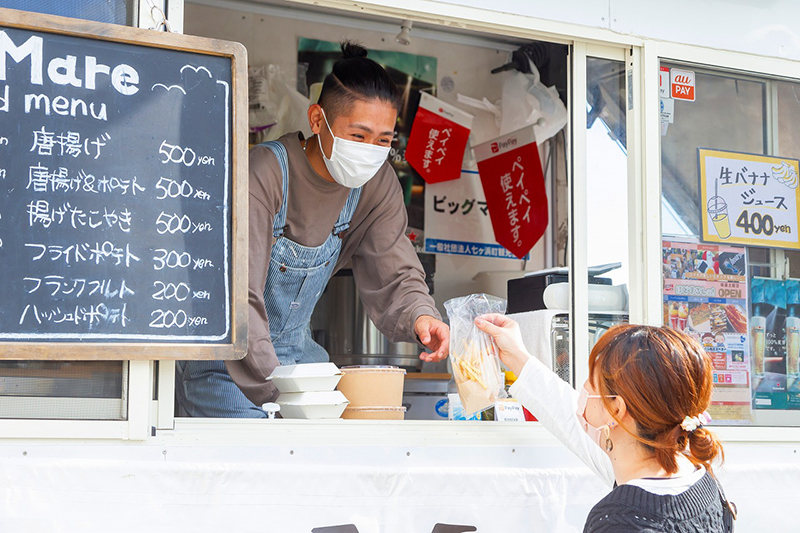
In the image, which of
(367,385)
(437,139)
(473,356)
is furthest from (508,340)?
(437,139)

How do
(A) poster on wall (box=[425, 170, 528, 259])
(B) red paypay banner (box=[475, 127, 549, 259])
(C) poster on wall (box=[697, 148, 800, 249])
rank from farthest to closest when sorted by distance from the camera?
(A) poster on wall (box=[425, 170, 528, 259])
(B) red paypay banner (box=[475, 127, 549, 259])
(C) poster on wall (box=[697, 148, 800, 249])

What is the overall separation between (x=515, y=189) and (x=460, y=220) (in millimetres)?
413

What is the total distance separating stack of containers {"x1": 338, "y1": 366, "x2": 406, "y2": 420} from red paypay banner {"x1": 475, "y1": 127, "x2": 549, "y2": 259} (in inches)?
81.4

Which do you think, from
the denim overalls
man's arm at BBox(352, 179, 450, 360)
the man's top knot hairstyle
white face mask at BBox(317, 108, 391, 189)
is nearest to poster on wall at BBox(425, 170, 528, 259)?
man's arm at BBox(352, 179, 450, 360)

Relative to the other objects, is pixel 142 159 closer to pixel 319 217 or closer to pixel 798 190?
pixel 319 217

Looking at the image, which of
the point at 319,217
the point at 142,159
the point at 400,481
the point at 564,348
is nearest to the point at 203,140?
the point at 142,159

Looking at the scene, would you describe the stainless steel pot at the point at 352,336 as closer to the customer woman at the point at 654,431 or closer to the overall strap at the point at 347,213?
the overall strap at the point at 347,213

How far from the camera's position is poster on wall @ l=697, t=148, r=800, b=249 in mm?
3178

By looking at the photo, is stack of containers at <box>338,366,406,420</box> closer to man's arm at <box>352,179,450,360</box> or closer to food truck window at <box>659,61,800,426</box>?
man's arm at <box>352,179,450,360</box>

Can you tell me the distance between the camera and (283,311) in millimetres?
3314

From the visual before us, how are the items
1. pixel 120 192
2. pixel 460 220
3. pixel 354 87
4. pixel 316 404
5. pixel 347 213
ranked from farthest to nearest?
pixel 460 220 < pixel 347 213 < pixel 354 87 < pixel 316 404 < pixel 120 192

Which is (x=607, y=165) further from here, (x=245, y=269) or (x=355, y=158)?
(x=245, y=269)

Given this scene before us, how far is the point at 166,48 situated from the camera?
2428 millimetres

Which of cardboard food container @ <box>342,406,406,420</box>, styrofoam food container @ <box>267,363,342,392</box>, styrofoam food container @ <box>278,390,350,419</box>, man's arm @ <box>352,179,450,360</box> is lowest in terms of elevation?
cardboard food container @ <box>342,406,406,420</box>
